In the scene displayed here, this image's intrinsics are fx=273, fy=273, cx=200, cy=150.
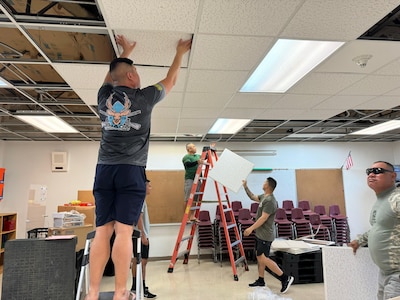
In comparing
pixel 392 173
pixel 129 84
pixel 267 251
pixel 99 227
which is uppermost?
pixel 129 84

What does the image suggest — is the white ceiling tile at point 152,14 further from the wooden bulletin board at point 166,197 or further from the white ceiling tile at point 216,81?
the wooden bulletin board at point 166,197

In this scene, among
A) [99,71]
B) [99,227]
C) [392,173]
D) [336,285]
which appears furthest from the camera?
[99,71]

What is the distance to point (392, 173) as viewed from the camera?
7.81ft

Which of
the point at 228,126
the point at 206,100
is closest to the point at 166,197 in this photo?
the point at 228,126

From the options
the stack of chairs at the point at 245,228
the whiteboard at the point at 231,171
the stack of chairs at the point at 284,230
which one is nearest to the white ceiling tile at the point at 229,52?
the whiteboard at the point at 231,171

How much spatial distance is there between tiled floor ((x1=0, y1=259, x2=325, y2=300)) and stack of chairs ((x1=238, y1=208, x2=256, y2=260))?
45 cm

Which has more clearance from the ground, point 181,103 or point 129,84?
point 181,103

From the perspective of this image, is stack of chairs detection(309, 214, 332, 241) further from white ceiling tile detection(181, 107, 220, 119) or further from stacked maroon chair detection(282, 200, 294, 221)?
white ceiling tile detection(181, 107, 220, 119)

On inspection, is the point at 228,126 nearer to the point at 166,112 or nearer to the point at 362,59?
the point at 166,112

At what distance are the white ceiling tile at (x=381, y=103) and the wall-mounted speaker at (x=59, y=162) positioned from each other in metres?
6.52

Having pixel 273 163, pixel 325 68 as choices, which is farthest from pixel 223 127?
pixel 325 68

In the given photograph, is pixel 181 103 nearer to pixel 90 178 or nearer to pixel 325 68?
pixel 325 68

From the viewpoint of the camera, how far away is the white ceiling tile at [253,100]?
3.92 meters

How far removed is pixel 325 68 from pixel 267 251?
2.89 m
